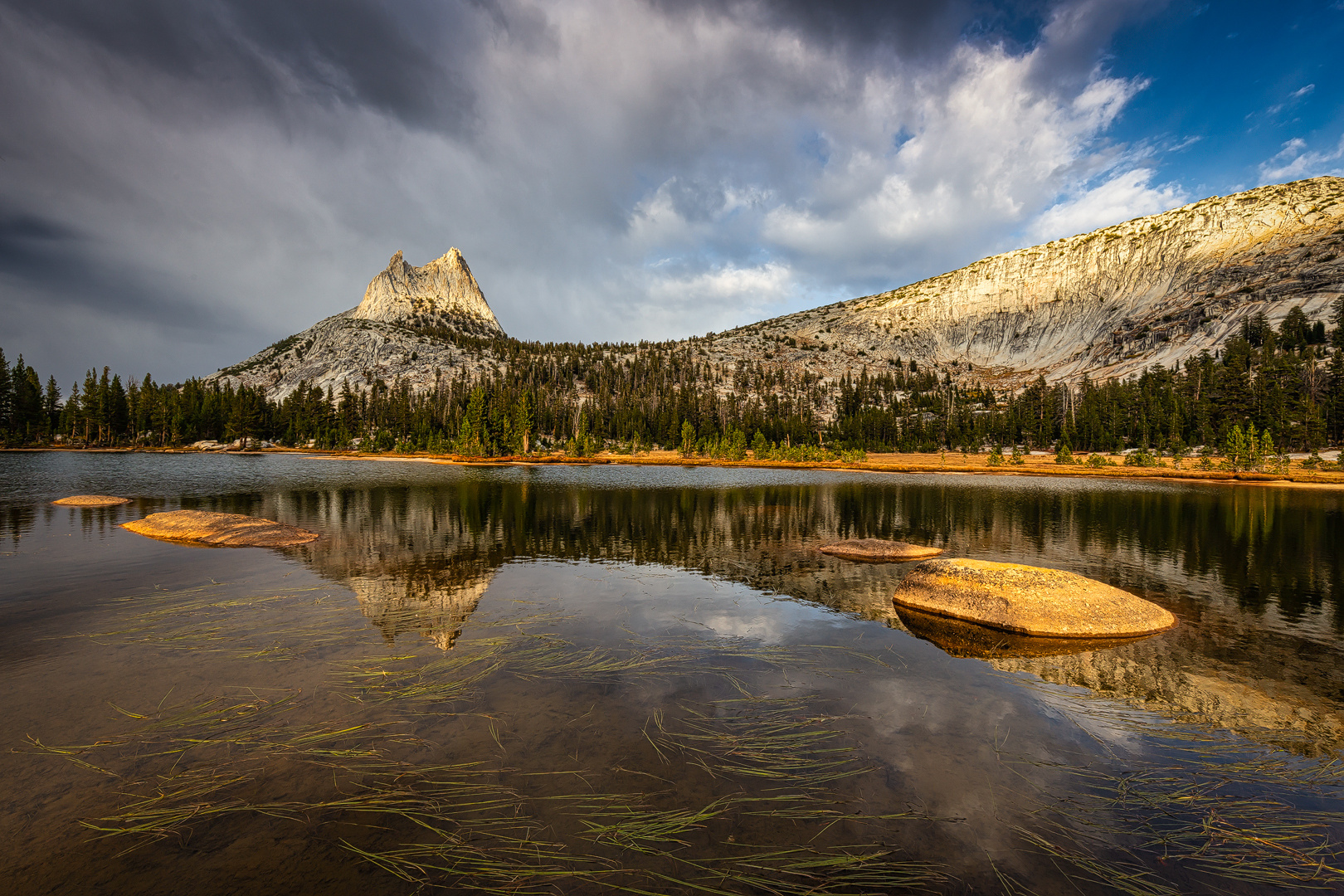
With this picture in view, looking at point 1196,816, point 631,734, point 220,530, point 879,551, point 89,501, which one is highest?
point 89,501

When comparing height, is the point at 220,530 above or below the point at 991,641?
above

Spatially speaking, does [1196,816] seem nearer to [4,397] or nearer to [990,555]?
[990,555]

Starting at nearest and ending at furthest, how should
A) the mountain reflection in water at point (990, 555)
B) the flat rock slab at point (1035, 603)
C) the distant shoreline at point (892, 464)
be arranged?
the mountain reflection in water at point (990, 555) < the flat rock slab at point (1035, 603) < the distant shoreline at point (892, 464)

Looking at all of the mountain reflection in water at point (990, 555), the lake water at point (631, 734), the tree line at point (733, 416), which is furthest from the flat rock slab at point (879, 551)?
the tree line at point (733, 416)

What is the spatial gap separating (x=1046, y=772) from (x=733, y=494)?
4860 cm

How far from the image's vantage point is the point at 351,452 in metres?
133

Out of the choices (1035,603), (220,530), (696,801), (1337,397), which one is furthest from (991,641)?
(1337,397)

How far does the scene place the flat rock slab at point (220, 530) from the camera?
86.4 ft

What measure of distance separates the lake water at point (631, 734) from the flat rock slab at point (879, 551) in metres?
4.66

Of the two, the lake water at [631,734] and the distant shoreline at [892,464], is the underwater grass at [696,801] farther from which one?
the distant shoreline at [892,464]

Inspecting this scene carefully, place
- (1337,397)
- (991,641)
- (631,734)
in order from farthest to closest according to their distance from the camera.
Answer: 1. (1337,397)
2. (991,641)
3. (631,734)

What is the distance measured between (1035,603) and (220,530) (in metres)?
37.2

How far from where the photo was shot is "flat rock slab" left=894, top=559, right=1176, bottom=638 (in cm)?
1600

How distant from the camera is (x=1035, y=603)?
54.1 feet
